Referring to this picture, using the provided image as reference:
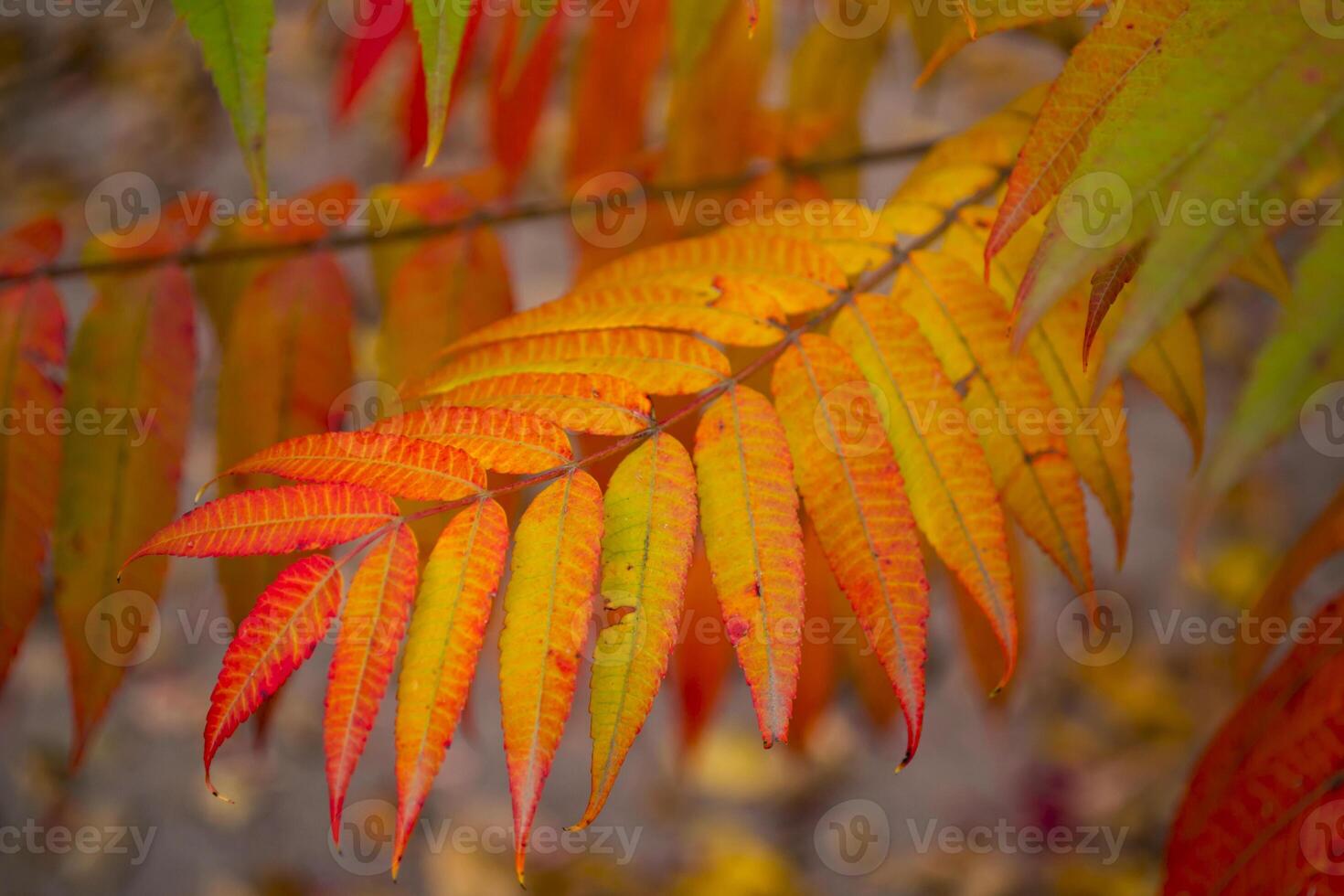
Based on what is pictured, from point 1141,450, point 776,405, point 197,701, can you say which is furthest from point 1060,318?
point 197,701

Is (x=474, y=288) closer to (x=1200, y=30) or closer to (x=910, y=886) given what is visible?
(x=1200, y=30)

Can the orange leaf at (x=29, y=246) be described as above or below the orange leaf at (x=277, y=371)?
above

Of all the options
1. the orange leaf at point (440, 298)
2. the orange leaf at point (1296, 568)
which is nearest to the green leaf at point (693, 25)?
the orange leaf at point (440, 298)

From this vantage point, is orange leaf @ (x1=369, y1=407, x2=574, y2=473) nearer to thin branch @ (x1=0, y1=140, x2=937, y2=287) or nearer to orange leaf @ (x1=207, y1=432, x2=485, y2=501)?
orange leaf @ (x1=207, y1=432, x2=485, y2=501)

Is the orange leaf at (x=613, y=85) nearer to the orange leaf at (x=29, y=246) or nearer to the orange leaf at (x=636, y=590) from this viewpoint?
the orange leaf at (x=29, y=246)

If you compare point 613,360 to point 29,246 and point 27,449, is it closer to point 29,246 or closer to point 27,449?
point 27,449

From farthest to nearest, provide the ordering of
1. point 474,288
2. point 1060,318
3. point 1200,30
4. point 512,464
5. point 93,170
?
point 93,170, point 474,288, point 1060,318, point 512,464, point 1200,30
